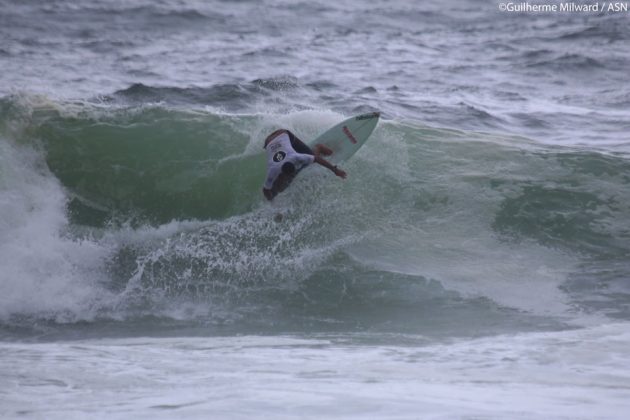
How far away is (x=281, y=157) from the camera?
313 inches

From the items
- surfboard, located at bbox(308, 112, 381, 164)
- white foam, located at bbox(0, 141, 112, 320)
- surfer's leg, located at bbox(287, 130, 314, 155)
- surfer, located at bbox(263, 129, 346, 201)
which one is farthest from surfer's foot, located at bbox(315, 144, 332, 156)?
white foam, located at bbox(0, 141, 112, 320)

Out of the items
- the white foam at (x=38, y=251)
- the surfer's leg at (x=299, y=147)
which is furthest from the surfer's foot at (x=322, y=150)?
the white foam at (x=38, y=251)

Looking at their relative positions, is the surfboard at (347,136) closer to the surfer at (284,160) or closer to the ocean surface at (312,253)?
the ocean surface at (312,253)

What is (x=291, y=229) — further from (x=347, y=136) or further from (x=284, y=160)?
(x=347, y=136)

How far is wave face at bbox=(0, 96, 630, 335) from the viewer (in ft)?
24.2

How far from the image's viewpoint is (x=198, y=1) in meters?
22.7

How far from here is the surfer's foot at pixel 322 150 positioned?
8664 mm

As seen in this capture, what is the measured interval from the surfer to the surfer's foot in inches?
16.9

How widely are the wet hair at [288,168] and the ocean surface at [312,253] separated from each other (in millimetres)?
363

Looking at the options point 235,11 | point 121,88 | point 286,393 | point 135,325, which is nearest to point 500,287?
point 135,325

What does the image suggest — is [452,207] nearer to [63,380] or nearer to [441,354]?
[441,354]

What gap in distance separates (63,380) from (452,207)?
5203 millimetres

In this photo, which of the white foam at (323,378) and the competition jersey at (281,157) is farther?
the competition jersey at (281,157)

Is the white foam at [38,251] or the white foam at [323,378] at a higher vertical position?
the white foam at [38,251]
